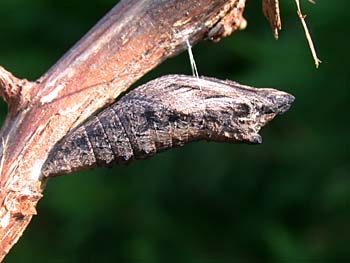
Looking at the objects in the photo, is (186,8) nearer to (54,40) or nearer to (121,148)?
(121,148)

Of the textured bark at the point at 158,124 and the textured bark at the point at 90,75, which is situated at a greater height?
the textured bark at the point at 90,75

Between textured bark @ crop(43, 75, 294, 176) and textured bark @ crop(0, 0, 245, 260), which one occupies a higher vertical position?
textured bark @ crop(0, 0, 245, 260)

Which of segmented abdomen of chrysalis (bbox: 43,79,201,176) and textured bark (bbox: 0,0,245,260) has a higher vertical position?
textured bark (bbox: 0,0,245,260)

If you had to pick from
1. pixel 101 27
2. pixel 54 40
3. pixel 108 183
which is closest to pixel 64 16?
pixel 54 40
